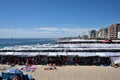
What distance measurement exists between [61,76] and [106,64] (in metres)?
8.51

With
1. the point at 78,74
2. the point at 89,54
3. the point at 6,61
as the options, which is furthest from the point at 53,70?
the point at 6,61

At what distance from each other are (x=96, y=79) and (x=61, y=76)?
130 inches

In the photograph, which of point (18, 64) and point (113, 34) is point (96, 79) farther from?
point (113, 34)

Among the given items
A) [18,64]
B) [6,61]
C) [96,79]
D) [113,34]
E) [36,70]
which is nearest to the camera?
[96,79]

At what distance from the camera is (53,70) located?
79.2ft

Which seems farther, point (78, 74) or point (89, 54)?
point (89, 54)

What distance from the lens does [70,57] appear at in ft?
95.2

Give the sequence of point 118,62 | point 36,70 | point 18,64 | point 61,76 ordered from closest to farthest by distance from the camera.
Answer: point 61,76 < point 36,70 < point 118,62 < point 18,64

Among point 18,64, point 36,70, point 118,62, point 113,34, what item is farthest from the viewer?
point 113,34

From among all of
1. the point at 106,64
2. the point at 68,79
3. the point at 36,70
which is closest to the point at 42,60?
the point at 36,70

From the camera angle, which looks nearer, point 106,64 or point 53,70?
point 53,70

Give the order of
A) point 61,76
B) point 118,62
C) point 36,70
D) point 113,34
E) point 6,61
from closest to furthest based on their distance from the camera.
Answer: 1. point 61,76
2. point 36,70
3. point 118,62
4. point 6,61
5. point 113,34

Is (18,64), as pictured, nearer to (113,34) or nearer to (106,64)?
(106,64)

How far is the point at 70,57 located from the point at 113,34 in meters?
116
